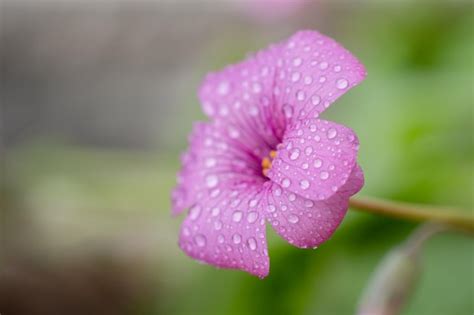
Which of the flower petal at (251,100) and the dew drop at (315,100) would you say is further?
the flower petal at (251,100)

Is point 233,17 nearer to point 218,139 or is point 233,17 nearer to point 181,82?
point 181,82

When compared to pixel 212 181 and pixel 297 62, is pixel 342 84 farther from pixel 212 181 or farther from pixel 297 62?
pixel 212 181

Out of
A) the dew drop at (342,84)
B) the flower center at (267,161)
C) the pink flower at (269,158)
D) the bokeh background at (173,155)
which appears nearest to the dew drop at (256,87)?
the pink flower at (269,158)

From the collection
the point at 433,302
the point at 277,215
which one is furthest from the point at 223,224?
the point at 433,302

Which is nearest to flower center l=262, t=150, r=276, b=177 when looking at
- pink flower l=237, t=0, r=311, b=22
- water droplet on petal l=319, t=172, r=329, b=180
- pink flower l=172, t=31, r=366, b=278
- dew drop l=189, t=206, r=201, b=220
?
pink flower l=172, t=31, r=366, b=278

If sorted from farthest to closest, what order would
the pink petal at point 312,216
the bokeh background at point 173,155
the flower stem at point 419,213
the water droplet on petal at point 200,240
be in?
the bokeh background at point 173,155
the flower stem at point 419,213
the water droplet on petal at point 200,240
the pink petal at point 312,216

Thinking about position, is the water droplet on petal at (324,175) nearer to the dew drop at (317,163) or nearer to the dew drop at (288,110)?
the dew drop at (317,163)
